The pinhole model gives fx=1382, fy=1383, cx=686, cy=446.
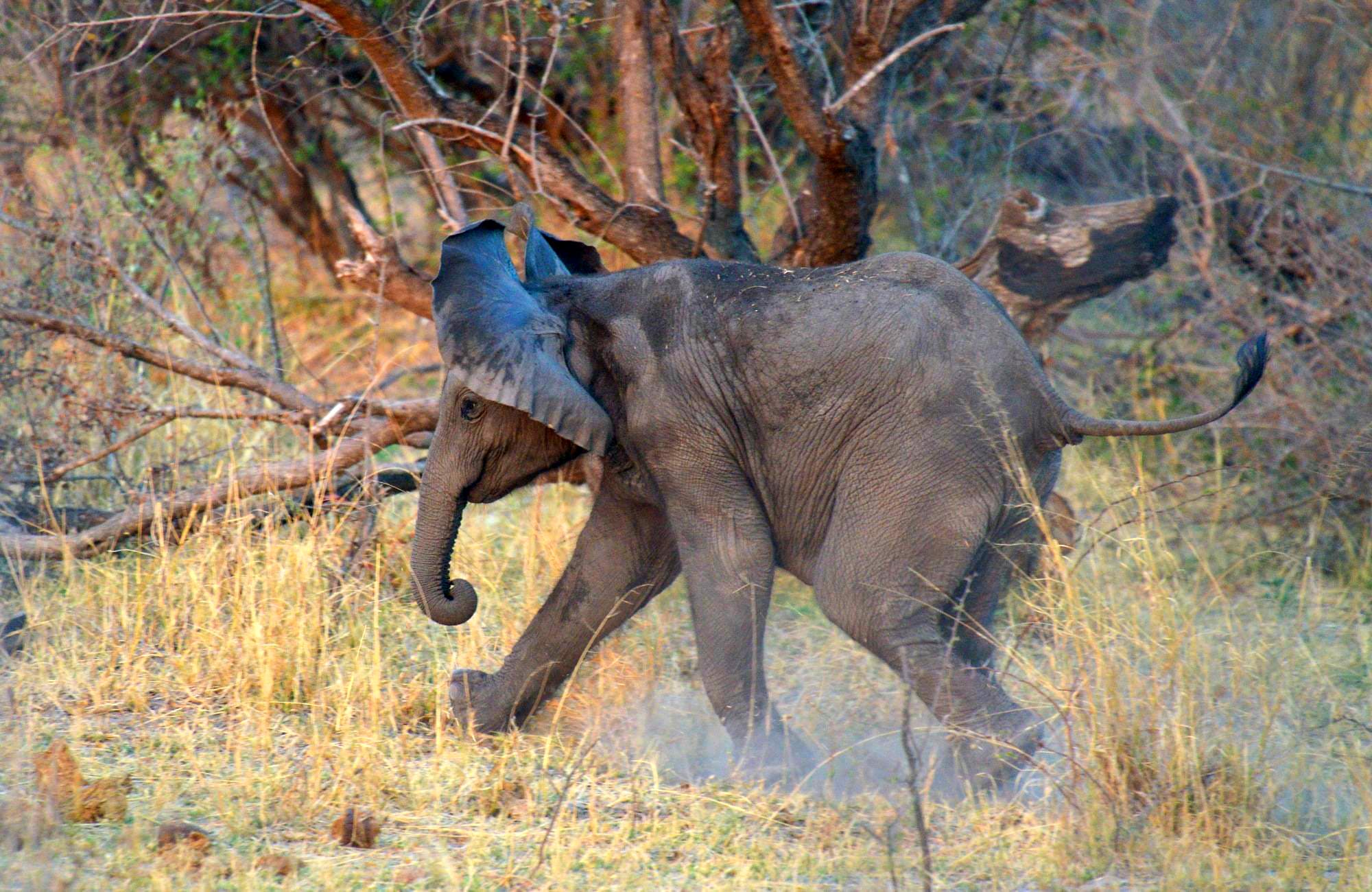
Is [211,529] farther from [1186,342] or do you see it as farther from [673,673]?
[1186,342]

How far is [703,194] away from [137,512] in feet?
9.46

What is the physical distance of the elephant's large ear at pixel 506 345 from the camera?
14.3ft

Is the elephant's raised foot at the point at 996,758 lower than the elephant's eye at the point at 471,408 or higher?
lower

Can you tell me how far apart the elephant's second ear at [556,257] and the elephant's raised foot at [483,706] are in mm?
1503

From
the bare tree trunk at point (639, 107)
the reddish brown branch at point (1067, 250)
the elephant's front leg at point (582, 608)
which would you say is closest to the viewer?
the elephant's front leg at point (582, 608)

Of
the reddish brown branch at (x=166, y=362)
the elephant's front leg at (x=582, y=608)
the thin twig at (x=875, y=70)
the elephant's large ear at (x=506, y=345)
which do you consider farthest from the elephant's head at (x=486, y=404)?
the reddish brown branch at (x=166, y=362)

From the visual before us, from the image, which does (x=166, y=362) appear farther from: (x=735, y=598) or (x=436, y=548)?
(x=735, y=598)

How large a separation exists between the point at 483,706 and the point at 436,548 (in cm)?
68

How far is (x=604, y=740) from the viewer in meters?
5.04

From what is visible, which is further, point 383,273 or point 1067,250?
→ point 383,273

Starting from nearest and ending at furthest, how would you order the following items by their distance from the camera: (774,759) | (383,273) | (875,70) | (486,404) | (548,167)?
(774,759) < (486,404) < (875,70) < (383,273) < (548,167)

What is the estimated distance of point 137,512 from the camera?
20.0 ft

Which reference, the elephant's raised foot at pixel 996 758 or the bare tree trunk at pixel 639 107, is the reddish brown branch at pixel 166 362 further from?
the elephant's raised foot at pixel 996 758

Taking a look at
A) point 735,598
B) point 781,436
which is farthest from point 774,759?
point 781,436
